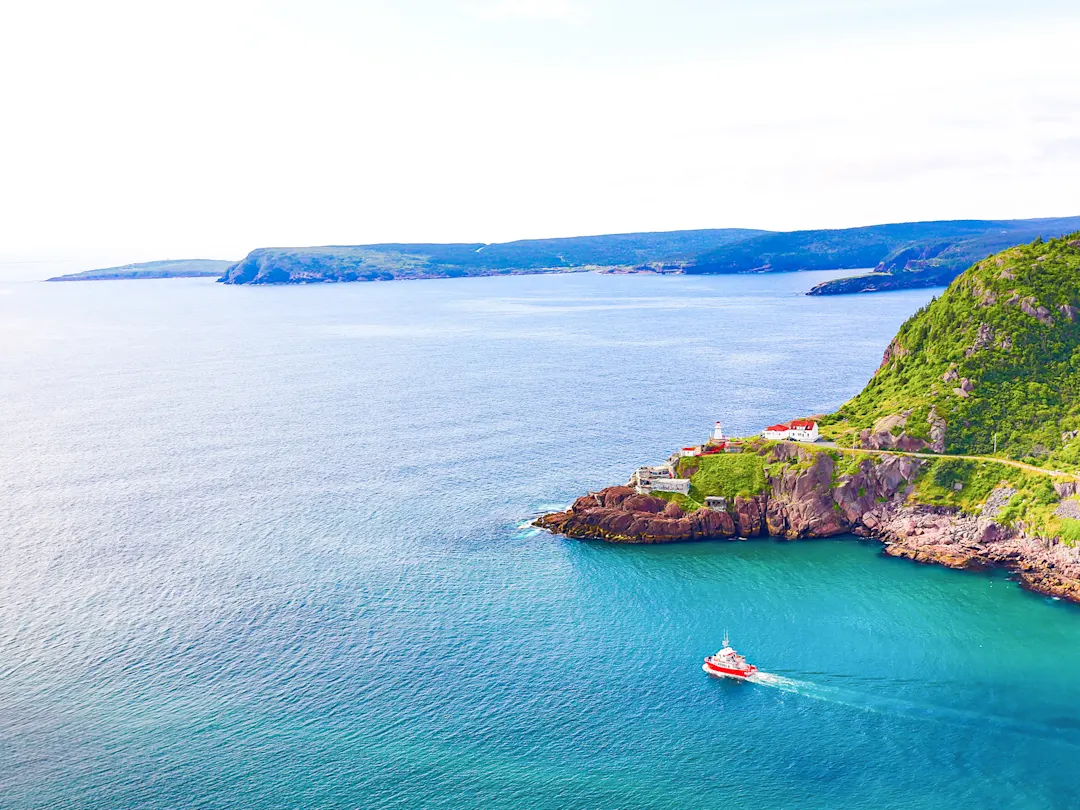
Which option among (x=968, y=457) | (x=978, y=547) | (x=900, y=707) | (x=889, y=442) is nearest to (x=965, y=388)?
(x=968, y=457)

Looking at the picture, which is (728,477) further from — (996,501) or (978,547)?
(996,501)

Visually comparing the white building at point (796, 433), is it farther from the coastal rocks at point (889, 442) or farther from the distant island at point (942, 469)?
the coastal rocks at point (889, 442)

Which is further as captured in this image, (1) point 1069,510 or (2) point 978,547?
(2) point 978,547

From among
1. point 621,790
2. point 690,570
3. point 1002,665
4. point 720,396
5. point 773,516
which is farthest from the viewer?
point 720,396

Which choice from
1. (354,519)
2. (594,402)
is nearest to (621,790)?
(354,519)

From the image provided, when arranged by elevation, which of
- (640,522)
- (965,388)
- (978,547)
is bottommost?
(978,547)

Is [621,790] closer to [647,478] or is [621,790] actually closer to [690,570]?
[690,570]
